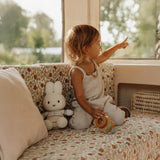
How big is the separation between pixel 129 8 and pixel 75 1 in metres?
0.55

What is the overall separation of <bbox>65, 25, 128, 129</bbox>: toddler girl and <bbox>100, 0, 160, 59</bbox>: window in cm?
79

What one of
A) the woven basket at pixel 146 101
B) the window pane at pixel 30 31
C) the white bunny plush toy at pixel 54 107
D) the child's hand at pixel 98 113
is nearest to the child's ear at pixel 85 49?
the white bunny plush toy at pixel 54 107

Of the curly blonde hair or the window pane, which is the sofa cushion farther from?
the window pane

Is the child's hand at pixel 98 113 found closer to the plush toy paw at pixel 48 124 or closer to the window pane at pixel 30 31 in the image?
the plush toy paw at pixel 48 124

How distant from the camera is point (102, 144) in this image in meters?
1.11

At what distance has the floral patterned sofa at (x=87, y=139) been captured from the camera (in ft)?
3.31

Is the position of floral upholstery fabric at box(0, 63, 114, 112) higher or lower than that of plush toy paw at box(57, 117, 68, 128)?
higher

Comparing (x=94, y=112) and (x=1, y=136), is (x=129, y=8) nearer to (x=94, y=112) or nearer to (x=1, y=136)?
(x=94, y=112)

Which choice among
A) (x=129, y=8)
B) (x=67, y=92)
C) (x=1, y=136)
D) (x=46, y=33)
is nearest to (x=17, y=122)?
(x=1, y=136)

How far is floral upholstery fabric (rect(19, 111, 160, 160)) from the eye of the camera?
39.2 inches

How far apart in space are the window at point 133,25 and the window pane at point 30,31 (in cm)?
49

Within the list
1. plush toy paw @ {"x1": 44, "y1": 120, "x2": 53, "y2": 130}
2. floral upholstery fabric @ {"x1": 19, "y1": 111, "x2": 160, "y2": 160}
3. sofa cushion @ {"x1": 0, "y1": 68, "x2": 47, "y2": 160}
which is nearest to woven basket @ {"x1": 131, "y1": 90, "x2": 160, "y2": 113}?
floral upholstery fabric @ {"x1": 19, "y1": 111, "x2": 160, "y2": 160}

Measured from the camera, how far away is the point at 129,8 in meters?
Result: 2.24

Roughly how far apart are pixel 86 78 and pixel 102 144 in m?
0.51
